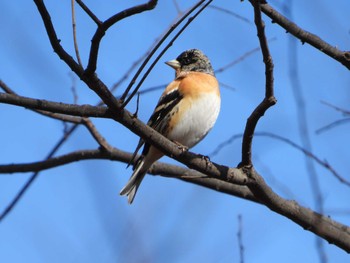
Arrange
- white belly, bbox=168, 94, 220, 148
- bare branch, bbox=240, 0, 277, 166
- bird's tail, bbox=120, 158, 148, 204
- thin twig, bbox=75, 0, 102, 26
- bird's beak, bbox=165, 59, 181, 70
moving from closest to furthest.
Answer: thin twig, bbox=75, 0, 102, 26 → bare branch, bbox=240, 0, 277, 166 → white belly, bbox=168, 94, 220, 148 → bird's tail, bbox=120, 158, 148, 204 → bird's beak, bbox=165, 59, 181, 70

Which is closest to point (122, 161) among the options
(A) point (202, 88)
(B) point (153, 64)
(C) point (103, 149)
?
(C) point (103, 149)

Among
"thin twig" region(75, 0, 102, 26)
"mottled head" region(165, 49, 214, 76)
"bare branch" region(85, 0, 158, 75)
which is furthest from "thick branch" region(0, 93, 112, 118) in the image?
"mottled head" region(165, 49, 214, 76)

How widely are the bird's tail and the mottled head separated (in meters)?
1.40

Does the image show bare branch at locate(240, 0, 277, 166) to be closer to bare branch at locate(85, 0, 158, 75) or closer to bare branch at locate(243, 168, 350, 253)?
bare branch at locate(243, 168, 350, 253)

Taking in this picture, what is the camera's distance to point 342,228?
4.30 meters

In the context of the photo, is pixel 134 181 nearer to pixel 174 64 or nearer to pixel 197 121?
pixel 197 121

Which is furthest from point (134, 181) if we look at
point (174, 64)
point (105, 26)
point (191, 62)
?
point (105, 26)

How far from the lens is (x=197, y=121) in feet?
17.5

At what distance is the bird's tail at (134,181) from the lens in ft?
17.8

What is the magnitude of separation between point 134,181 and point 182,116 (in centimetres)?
74

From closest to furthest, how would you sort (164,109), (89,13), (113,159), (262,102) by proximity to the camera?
(89,13) → (262,102) → (164,109) → (113,159)

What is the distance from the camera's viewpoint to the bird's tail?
214 inches

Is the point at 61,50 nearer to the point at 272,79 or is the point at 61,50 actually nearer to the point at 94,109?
the point at 94,109

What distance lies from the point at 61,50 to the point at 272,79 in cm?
119
